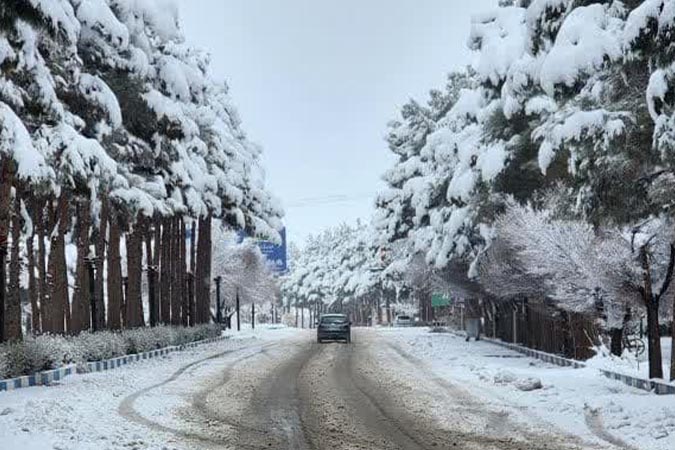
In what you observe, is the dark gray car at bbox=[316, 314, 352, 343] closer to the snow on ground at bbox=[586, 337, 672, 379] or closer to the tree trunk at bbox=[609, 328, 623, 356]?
the snow on ground at bbox=[586, 337, 672, 379]

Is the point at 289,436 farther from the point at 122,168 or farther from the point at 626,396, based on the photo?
the point at 122,168

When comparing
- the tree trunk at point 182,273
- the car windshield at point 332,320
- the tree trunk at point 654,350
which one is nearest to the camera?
the tree trunk at point 654,350

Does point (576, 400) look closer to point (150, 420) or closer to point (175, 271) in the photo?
point (150, 420)

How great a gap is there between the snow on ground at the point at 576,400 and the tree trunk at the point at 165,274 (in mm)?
17311

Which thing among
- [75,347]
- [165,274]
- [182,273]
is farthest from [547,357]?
[182,273]

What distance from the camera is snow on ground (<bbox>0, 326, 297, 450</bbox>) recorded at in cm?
1070

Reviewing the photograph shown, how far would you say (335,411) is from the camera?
14.0 meters

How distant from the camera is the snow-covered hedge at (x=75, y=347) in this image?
1880 cm

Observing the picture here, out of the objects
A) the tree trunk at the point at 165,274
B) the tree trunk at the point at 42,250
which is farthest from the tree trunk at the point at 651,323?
the tree trunk at the point at 165,274

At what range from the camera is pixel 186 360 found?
1102 inches

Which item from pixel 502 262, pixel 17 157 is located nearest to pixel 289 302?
pixel 502 262

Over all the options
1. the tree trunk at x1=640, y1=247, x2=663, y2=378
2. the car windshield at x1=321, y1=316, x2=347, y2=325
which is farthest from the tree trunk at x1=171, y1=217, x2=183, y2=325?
the tree trunk at x1=640, y1=247, x2=663, y2=378

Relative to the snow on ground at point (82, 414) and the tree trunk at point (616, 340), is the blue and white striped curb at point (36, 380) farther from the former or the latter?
the tree trunk at point (616, 340)

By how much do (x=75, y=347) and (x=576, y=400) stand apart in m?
12.8
